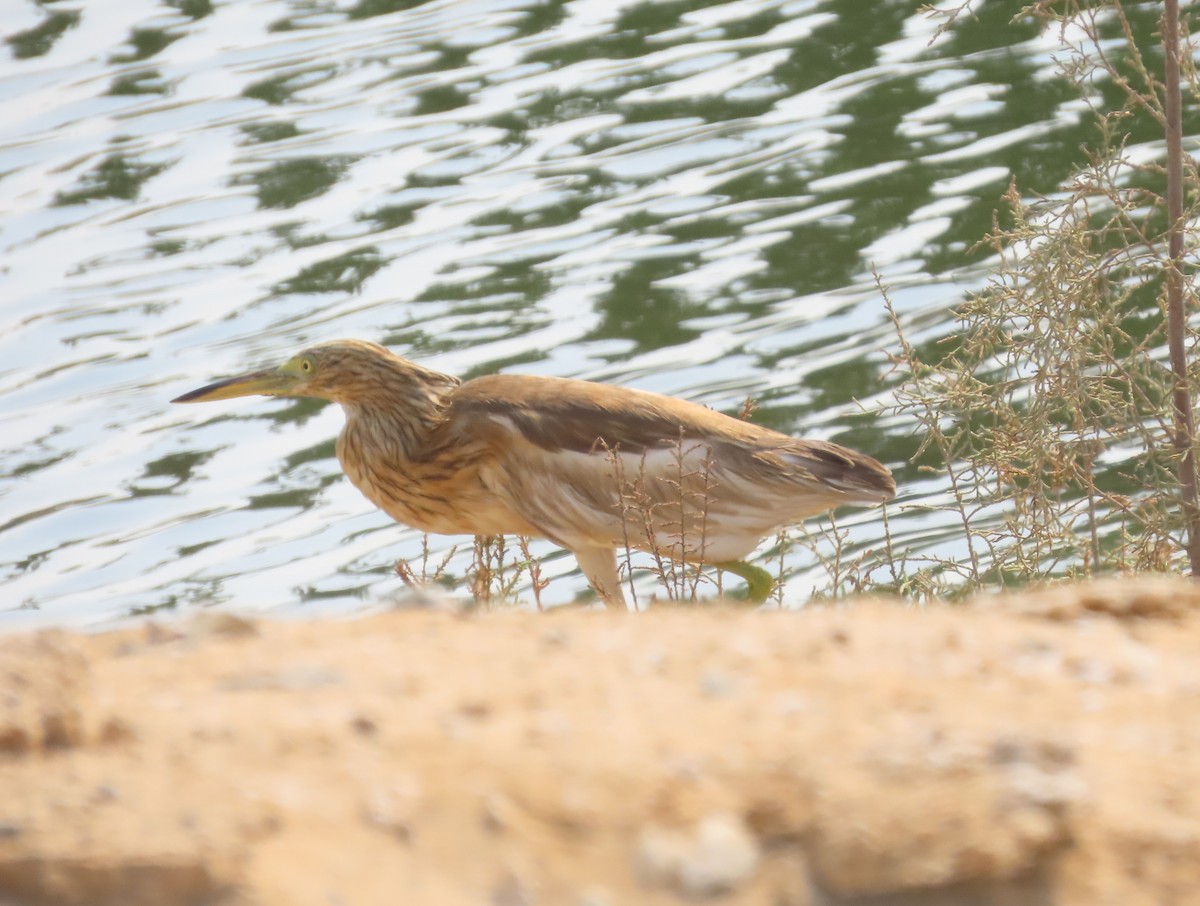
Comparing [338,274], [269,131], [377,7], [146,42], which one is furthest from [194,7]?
[338,274]

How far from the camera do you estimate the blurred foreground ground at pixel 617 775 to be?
8.34 feet

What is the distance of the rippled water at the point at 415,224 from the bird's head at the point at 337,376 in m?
1.92

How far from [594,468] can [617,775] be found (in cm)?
382

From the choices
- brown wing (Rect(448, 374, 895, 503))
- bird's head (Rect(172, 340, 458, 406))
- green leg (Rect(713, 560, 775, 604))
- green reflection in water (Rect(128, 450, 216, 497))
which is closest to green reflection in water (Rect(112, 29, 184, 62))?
green reflection in water (Rect(128, 450, 216, 497))

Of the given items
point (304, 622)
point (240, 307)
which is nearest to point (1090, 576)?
point (304, 622)

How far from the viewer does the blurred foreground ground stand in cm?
254

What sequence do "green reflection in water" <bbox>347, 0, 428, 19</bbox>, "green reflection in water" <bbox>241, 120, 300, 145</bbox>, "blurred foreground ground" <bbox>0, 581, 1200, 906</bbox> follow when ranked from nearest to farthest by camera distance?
"blurred foreground ground" <bbox>0, 581, 1200, 906</bbox>
"green reflection in water" <bbox>241, 120, 300, 145</bbox>
"green reflection in water" <bbox>347, 0, 428, 19</bbox>

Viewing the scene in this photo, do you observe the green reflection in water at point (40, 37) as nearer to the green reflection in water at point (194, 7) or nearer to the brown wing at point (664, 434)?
the green reflection in water at point (194, 7)

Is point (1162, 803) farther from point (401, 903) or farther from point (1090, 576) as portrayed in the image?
point (1090, 576)

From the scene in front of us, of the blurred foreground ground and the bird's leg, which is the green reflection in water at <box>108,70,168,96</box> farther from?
the blurred foreground ground

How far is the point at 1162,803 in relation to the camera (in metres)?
2.73

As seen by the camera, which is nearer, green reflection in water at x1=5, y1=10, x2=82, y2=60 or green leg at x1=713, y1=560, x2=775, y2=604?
green leg at x1=713, y1=560, x2=775, y2=604

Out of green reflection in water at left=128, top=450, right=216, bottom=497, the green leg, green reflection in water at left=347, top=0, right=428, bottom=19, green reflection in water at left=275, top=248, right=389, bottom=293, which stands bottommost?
green reflection in water at left=128, top=450, right=216, bottom=497

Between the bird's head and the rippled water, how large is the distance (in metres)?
1.92
